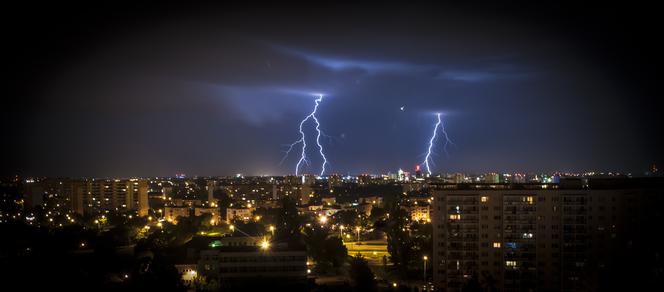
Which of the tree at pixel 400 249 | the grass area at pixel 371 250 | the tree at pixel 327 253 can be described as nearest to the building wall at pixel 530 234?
the tree at pixel 400 249

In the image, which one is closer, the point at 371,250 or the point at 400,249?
the point at 400,249

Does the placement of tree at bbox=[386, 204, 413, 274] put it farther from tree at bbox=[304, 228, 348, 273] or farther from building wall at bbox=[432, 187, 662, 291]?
building wall at bbox=[432, 187, 662, 291]

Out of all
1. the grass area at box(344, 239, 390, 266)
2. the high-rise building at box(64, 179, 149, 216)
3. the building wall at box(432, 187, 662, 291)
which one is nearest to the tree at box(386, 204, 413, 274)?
the grass area at box(344, 239, 390, 266)

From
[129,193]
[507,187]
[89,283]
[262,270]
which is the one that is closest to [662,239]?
[507,187]

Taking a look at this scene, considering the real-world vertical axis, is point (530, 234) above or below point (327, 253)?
above

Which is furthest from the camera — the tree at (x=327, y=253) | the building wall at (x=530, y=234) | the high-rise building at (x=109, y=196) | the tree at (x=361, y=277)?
the high-rise building at (x=109, y=196)

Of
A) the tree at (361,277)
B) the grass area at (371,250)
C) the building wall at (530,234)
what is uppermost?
the building wall at (530,234)

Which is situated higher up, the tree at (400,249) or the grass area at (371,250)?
the tree at (400,249)

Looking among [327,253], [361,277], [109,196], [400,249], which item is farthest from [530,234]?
[109,196]

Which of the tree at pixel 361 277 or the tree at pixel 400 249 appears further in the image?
the tree at pixel 400 249

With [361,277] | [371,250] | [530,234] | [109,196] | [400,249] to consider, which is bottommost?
[371,250]

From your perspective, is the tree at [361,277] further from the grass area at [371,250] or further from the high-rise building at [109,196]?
the high-rise building at [109,196]

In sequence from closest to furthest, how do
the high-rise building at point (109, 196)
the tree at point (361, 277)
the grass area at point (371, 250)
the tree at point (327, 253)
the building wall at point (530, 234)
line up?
the building wall at point (530, 234) < the tree at point (361, 277) < the tree at point (327, 253) < the grass area at point (371, 250) < the high-rise building at point (109, 196)

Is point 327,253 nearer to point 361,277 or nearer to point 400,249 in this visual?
point 400,249
